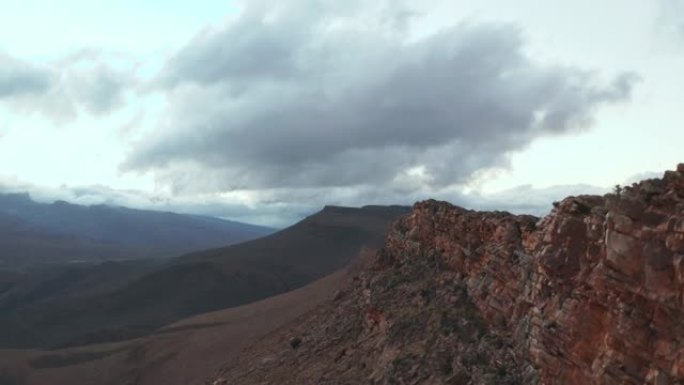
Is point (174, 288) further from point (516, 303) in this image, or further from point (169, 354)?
point (516, 303)

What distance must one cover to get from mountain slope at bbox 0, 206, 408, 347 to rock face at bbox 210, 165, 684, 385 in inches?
1951

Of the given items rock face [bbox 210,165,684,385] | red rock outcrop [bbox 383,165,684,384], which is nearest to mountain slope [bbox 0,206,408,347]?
rock face [bbox 210,165,684,385]

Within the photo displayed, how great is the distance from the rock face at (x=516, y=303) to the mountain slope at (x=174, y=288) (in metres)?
49.6

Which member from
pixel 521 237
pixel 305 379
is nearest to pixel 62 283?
pixel 305 379

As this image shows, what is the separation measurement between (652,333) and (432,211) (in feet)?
46.8

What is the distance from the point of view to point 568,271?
12633mm

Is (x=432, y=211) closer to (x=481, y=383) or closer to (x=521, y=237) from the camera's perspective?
(x=521, y=237)

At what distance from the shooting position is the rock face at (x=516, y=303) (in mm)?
10070

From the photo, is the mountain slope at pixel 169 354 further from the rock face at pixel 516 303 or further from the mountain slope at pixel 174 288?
the rock face at pixel 516 303

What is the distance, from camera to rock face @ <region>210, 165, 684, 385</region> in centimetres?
1007

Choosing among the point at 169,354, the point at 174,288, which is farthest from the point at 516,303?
the point at 174,288

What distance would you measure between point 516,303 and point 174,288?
8809cm

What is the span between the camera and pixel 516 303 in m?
15.4

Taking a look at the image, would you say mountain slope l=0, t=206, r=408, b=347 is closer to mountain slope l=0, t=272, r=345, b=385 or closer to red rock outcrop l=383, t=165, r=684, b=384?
mountain slope l=0, t=272, r=345, b=385
